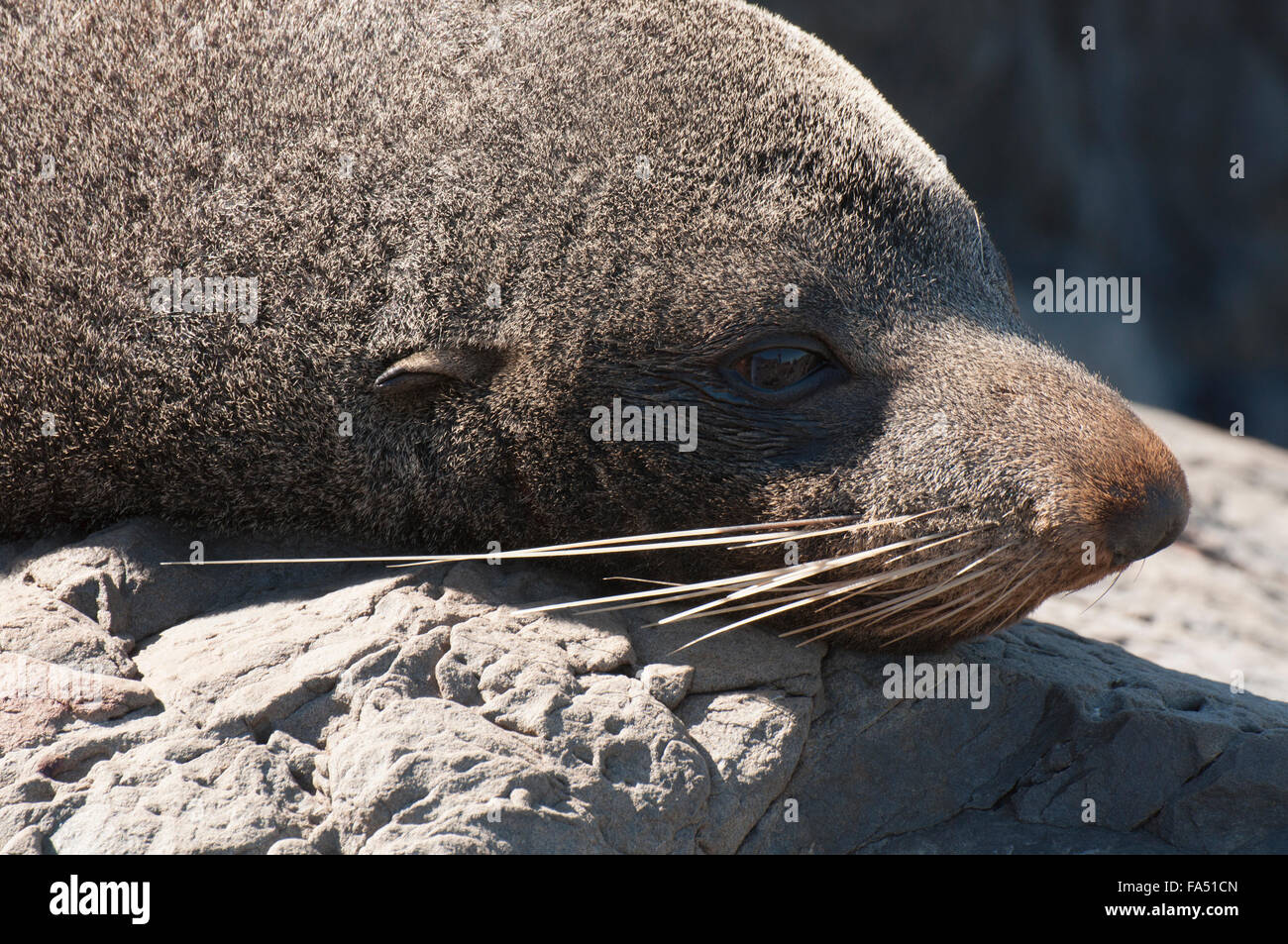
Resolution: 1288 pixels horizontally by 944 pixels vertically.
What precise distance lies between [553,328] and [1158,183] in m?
10.5

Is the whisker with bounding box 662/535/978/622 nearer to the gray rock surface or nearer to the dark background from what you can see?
the gray rock surface

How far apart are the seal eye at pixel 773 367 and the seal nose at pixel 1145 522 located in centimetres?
103

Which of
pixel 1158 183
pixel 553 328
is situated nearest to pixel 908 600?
pixel 553 328

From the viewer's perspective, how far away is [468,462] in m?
4.05

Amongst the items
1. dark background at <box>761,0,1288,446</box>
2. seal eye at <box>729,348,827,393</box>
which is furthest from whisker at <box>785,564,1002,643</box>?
dark background at <box>761,0,1288,446</box>

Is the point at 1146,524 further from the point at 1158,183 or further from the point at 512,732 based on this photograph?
the point at 1158,183

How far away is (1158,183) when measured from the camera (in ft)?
41.2

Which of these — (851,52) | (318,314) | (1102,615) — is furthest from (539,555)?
(851,52)

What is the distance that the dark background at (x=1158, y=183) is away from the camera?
12.1 m

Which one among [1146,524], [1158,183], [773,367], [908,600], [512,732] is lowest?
[512,732]

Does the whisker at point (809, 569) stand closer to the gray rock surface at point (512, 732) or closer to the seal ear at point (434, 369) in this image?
the gray rock surface at point (512, 732)

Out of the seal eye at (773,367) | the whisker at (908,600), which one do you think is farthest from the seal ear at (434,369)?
the whisker at (908,600)

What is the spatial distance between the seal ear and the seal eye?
2.65 ft

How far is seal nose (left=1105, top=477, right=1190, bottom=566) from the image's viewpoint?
3.62 metres
